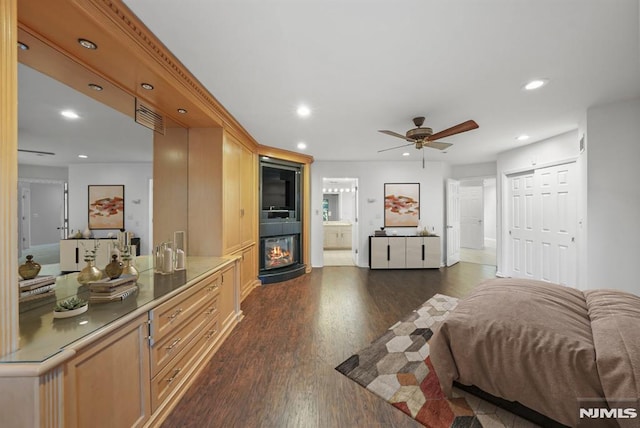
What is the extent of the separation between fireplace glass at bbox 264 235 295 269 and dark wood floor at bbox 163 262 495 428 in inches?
20.1

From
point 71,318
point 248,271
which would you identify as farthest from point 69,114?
point 248,271

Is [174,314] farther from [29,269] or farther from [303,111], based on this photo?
[303,111]

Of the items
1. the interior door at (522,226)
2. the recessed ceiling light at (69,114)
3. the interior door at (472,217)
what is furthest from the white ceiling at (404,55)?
the interior door at (472,217)

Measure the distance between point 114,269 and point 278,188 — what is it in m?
3.38

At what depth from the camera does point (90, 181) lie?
1.72 metres

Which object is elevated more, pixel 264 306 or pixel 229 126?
pixel 229 126

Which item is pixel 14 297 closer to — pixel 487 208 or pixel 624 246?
pixel 624 246

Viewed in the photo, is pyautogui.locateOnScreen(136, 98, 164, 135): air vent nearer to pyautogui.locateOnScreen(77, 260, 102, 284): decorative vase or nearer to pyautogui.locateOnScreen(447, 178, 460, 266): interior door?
pyautogui.locateOnScreen(77, 260, 102, 284): decorative vase

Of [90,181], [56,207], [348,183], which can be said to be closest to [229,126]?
[90,181]

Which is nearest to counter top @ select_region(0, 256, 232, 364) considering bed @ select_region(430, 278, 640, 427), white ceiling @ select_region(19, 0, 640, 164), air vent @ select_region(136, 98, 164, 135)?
white ceiling @ select_region(19, 0, 640, 164)

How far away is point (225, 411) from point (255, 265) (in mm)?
2708

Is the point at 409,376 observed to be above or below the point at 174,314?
below

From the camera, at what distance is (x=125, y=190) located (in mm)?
1978

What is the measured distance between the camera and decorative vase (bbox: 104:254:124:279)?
1.63 meters
